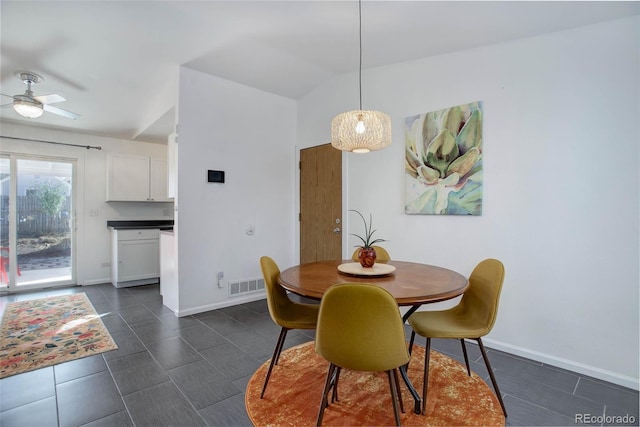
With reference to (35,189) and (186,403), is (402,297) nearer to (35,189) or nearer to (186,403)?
(186,403)

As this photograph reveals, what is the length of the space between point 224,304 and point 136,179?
9.54 feet

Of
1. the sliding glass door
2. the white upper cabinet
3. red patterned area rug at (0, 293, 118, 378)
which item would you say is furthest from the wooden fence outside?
red patterned area rug at (0, 293, 118, 378)

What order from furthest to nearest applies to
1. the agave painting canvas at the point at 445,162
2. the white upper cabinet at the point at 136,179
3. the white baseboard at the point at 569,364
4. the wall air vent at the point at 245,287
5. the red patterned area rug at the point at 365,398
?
the white upper cabinet at the point at 136,179
the wall air vent at the point at 245,287
the agave painting canvas at the point at 445,162
the white baseboard at the point at 569,364
the red patterned area rug at the point at 365,398

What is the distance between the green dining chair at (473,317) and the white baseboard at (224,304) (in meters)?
2.43

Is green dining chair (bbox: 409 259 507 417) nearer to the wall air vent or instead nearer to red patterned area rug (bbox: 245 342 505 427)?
red patterned area rug (bbox: 245 342 505 427)

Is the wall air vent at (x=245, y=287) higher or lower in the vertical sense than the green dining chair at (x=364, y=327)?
lower

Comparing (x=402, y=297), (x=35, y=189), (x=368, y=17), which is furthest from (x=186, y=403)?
(x=35, y=189)

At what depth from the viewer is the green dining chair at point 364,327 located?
134 centimetres

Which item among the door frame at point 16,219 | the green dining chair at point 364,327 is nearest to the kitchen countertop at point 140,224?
the door frame at point 16,219

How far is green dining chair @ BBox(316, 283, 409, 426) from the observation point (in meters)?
1.34

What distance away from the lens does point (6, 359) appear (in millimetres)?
2363

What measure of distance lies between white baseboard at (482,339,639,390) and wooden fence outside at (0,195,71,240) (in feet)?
19.9

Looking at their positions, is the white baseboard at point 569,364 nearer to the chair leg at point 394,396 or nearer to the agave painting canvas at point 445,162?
the agave painting canvas at point 445,162

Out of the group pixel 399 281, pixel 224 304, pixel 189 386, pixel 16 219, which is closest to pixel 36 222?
pixel 16 219
